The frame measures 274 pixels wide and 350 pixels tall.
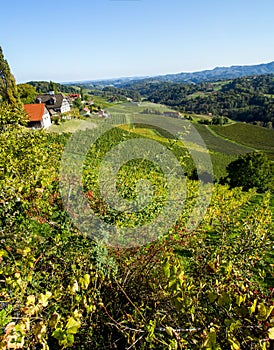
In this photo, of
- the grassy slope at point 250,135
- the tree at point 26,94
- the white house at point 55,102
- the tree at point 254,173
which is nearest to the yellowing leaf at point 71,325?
the tree at point 254,173

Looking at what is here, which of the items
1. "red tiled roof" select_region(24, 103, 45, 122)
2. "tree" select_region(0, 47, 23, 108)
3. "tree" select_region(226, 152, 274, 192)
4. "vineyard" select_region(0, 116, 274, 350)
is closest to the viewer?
"vineyard" select_region(0, 116, 274, 350)

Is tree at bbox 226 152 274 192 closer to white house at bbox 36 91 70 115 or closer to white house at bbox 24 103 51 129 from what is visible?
white house at bbox 24 103 51 129

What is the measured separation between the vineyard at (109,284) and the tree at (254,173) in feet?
78.9

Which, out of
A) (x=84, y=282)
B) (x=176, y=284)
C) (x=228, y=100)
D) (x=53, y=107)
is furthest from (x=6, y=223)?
(x=228, y=100)

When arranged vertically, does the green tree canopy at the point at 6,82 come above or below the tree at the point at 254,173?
above

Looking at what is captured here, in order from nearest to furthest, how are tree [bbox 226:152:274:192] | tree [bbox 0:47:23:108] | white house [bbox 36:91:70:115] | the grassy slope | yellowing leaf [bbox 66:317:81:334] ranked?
yellowing leaf [bbox 66:317:81:334]
tree [bbox 226:152:274:192]
tree [bbox 0:47:23:108]
white house [bbox 36:91:70:115]
the grassy slope

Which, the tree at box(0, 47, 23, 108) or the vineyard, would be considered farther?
the tree at box(0, 47, 23, 108)

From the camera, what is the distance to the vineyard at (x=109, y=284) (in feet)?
4.05

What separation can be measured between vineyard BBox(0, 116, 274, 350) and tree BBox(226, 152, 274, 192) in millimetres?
24037

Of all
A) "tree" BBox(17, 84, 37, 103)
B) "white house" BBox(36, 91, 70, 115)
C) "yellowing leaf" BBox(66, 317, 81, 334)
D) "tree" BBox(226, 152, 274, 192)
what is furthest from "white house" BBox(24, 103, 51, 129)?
"yellowing leaf" BBox(66, 317, 81, 334)

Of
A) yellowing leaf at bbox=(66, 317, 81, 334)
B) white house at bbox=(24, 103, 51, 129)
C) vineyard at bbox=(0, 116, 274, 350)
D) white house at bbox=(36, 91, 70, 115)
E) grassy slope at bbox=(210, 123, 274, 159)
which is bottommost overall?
grassy slope at bbox=(210, 123, 274, 159)

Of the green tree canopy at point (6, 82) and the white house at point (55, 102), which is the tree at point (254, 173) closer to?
the green tree canopy at point (6, 82)

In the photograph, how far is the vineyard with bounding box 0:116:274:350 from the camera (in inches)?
48.6

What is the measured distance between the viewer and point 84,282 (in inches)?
58.9
